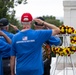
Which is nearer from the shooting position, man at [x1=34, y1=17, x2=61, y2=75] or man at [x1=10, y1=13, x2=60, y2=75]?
man at [x1=10, y1=13, x2=60, y2=75]

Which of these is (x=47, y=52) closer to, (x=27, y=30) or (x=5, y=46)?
(x=5, y=46)

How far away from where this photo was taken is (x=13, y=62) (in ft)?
17.3

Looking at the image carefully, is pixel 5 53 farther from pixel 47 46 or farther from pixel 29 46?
pixel 29 46

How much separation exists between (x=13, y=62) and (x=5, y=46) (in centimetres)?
51

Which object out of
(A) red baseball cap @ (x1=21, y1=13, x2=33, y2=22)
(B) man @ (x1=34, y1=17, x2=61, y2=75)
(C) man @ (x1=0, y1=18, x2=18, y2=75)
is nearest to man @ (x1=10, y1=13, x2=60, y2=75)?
(A) red baseball cap @ (x1=21, y1=13, x2=33, y2=22)

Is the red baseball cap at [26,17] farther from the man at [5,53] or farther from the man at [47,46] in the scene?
the man at [5,53]

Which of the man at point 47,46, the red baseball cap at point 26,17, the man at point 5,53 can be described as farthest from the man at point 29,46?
the man at point 5,53

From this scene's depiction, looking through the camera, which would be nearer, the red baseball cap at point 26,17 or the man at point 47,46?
the red baseball cap at point 26,17

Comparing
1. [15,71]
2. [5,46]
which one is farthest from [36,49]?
[5,46]

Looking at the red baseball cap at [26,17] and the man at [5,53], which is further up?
the red baseball cap at [26,17]

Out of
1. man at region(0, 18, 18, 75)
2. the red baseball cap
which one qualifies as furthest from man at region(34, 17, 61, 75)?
the red baseball cap

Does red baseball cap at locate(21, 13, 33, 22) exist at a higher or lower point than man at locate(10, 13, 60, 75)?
higher

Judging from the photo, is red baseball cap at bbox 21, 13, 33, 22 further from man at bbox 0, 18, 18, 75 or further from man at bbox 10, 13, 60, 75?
man at bbox 0, 18, 18, 75

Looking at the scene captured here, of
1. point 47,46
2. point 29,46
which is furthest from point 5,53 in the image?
point 29,46
